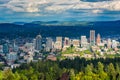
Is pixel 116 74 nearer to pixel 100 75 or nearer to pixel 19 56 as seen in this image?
pixel 100 75

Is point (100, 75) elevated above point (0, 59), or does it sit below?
above

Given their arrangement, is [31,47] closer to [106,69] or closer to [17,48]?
[17,48]

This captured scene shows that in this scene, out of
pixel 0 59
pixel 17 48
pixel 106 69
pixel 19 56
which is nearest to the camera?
pixel 106 69

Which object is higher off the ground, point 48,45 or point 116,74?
point 116,74

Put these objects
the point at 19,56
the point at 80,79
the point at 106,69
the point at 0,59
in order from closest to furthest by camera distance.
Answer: the point at 80,79 → the point at 106,69 → the point at 0,59 → the point at 19,56

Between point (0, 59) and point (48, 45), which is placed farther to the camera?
point (48, 45)

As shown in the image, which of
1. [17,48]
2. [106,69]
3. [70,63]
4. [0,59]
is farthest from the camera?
[17,48]

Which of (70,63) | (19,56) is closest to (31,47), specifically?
(19,56)

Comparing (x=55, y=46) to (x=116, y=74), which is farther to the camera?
(x=55, y=46)

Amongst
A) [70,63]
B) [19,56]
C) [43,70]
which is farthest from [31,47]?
[43,70]
